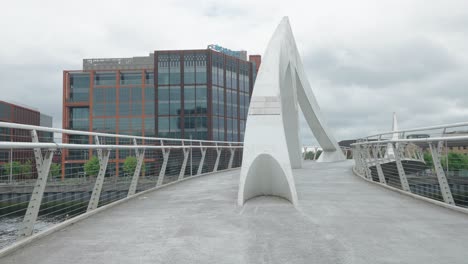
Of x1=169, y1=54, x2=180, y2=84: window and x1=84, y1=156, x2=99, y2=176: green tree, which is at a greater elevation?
x1=169, y1=54, x2=180, y2=84: window

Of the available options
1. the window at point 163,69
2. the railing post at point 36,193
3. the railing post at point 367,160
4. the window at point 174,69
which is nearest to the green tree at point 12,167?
the railing post at point 36,193

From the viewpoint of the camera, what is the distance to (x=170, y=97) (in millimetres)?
57406

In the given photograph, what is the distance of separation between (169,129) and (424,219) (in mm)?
53563

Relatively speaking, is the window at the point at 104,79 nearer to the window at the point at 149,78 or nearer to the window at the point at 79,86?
the window at the point at 79,86

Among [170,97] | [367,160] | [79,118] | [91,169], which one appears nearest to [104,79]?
[79,118]

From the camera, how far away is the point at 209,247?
14.3 feet

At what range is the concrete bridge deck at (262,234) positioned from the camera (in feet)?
13.1

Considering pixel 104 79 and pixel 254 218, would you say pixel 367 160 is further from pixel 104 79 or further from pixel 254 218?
pixel 104 79

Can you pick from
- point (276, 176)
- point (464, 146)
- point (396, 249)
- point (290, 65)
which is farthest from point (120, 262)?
point (290, 65)

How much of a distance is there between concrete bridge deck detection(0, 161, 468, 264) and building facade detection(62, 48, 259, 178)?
45.4m

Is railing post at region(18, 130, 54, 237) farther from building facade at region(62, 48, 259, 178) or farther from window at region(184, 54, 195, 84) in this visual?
window at region(184, 54, 195, 84)

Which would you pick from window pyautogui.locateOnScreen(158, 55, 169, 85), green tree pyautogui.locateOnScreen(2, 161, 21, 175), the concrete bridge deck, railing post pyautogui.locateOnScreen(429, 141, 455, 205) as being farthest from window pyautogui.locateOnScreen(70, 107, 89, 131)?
railing post pyautogui.locateOnScreen(429, 141, 455, 205)

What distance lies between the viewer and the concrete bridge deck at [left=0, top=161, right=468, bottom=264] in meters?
4.01

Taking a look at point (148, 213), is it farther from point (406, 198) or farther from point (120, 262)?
point (406, 198)
